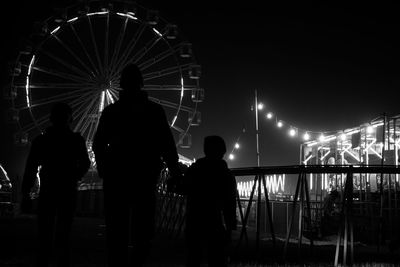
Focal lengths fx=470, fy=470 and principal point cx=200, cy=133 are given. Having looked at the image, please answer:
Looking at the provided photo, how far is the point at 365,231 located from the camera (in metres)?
10.9

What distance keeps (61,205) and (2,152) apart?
50.2 metres

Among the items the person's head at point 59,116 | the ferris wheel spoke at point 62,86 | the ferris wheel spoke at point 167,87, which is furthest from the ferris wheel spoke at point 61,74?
the person's head at point 59,116

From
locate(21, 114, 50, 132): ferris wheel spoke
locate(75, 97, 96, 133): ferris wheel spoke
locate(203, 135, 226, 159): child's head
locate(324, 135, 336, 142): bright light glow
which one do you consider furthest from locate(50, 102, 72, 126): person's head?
locate(324, 135, 336, 142): bright light glow

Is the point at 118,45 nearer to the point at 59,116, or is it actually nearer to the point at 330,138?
the point at 330,138

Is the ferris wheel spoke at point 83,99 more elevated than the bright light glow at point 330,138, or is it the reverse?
the ferris wheel spoke at point 83,99

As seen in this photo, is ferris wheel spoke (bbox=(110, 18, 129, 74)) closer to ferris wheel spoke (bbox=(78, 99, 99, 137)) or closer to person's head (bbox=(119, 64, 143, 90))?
ferris wheel spoke (bbox=(78, 99, 99, 137))

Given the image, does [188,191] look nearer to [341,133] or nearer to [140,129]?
[140,129]

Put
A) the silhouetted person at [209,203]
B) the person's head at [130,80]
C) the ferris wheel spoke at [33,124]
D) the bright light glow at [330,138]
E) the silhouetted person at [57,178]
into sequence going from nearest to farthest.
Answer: the person's head at [130,80], the silhouetted person at [209,203], the silhouetted person at [57,178], the bright light glow at [330,138], the ferris wheel spoke at [33,124]

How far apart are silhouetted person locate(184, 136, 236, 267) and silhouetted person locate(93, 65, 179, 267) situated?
58 centimetres

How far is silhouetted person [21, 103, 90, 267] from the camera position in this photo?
4074mm

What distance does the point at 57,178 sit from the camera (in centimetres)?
422

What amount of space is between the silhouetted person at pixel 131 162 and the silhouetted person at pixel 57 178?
Result: 3.64ft

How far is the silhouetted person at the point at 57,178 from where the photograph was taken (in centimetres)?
407

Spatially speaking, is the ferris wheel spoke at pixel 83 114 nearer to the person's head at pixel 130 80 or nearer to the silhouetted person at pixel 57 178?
the silhouetted person at pixel 57 178
